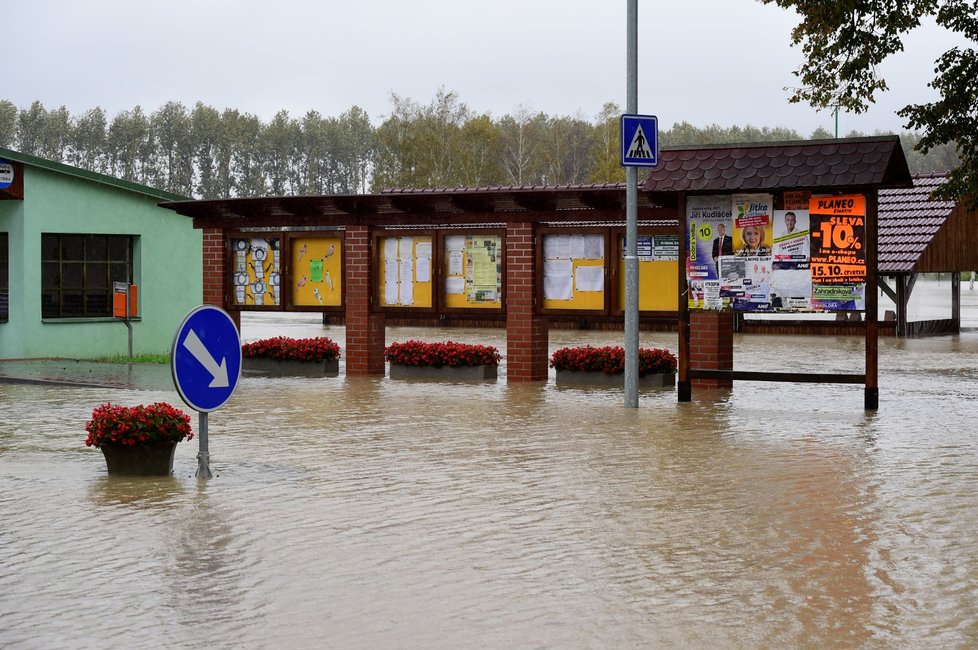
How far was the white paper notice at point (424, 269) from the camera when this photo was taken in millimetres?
21359

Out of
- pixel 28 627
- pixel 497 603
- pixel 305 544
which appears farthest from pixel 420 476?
pixel 28 627

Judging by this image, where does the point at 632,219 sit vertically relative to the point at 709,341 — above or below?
above

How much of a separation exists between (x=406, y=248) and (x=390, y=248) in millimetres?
278

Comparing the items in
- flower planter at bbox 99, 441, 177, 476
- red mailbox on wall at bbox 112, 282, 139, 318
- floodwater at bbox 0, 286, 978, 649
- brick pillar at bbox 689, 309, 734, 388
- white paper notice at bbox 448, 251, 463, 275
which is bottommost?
floodwater at bbox 0, 286, 978, 649

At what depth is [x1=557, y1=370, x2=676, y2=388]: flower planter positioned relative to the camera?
64.1 ft

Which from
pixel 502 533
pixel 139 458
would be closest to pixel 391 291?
pixel 139 458

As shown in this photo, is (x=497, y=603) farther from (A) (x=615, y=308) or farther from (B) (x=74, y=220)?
(B) (x=74, y=220)

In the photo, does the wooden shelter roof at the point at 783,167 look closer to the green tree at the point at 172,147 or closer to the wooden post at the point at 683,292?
the wooden post at the point at 683,292

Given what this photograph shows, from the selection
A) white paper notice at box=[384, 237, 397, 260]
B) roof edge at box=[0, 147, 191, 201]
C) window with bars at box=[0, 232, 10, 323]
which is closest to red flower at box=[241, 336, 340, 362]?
white paper notice at box=[384, 237, 397, 260]

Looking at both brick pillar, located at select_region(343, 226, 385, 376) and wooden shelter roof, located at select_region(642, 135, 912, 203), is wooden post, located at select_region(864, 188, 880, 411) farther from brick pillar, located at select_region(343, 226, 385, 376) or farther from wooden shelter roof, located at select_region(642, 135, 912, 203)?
brick pillar, located at select_region(343, 226, 385, 376)

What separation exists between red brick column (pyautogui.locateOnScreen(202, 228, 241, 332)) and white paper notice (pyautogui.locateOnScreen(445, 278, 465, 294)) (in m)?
4.04

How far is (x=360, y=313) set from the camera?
21.8m

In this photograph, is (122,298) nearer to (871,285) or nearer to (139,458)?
(871,285)

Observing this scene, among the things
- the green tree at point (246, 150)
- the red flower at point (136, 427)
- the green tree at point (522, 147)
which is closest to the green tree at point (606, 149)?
the green tree at point (522, 147)
